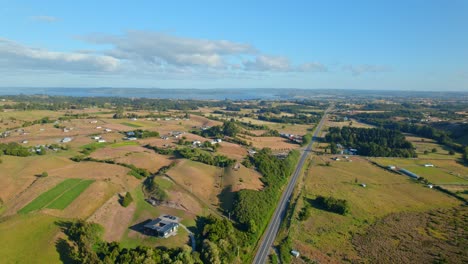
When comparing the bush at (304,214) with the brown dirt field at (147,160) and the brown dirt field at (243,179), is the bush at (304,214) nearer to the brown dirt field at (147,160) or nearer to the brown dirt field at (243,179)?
the brown dirt field at (243,179)

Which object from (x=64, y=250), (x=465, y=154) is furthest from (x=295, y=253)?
(x=465, y=154)

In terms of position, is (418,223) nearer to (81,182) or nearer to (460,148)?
(81,182)

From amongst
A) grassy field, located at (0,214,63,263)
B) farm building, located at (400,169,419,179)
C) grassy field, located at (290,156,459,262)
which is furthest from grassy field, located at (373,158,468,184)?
grassy field, located at (0,214,63,263)

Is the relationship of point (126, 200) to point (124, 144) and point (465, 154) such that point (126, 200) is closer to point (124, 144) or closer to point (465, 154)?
point (124, 144)

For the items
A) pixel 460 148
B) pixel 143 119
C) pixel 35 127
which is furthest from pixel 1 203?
pixel 460 148

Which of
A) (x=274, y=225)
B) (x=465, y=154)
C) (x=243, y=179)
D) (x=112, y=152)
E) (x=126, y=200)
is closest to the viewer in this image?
(x=126, y=200)

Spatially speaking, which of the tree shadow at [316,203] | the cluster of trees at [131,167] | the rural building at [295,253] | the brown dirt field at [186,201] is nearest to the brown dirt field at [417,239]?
the rural building at [295,253]
